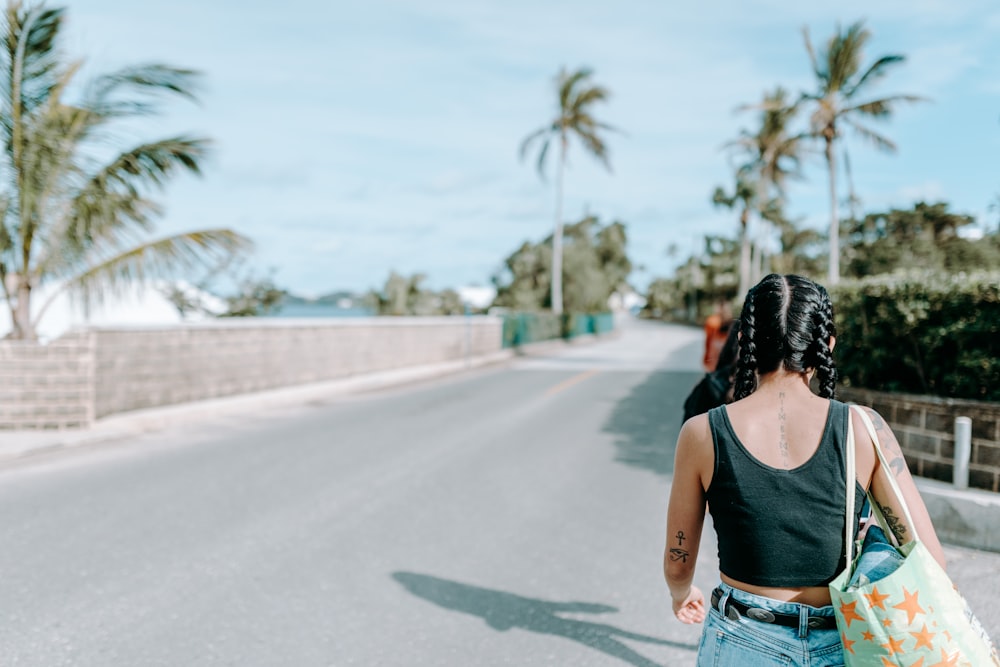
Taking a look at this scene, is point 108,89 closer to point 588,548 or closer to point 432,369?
point 588,548

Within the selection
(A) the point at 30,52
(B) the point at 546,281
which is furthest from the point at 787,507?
(B) the point at 546,281

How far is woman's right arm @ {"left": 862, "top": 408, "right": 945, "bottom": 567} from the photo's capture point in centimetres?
179

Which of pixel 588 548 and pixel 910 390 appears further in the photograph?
pixel 910 390

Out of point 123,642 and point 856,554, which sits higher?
point 856,554

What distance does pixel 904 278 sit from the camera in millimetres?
7652

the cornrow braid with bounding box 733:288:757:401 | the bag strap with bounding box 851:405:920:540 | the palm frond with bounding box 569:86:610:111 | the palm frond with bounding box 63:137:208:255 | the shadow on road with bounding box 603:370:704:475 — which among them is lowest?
the shadow on road with bounding box 603:370:704:475

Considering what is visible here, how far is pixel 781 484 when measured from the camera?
1.87 meters

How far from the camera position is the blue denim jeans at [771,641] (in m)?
1.86

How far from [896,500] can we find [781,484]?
0.24 meters

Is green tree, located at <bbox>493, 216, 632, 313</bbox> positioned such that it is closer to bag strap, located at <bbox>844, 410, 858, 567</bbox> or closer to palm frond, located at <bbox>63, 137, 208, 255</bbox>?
palm frond, located at <bbox>63, 137, 208, 255</bbox>

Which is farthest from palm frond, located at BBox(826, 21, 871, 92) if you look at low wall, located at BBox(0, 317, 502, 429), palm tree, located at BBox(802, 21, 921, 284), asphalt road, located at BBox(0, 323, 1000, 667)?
asphalt road, located at BBox(0, 323, 1000, 667)

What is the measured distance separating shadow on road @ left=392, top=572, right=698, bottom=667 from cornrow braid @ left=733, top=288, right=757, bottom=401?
2.37m

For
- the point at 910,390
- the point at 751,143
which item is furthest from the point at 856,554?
the point at 751,143

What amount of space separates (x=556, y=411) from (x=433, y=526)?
7262mm
